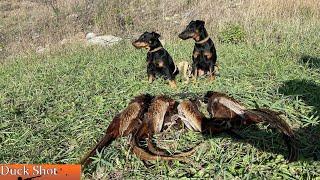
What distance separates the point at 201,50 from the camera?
555cm

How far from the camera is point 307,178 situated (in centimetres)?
295

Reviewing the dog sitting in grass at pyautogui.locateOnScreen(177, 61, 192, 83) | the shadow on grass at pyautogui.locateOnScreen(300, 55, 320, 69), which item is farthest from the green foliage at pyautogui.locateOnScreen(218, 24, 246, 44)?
the dog sitting in grass at pyautogui.locateOnScreen(177, 61, 192, 83)

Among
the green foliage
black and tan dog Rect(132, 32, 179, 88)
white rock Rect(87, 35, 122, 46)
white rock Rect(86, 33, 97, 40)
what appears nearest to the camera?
black and tan dog Rect(132, 32, 179, 88)

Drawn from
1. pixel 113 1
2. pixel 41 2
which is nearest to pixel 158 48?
pixel 113 1

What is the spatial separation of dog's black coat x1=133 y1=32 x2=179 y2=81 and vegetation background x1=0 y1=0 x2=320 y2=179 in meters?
0.15

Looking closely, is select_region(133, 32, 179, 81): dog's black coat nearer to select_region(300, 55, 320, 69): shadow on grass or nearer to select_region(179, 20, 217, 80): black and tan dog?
select_region(179, 20, 217, 80): black and tan dog

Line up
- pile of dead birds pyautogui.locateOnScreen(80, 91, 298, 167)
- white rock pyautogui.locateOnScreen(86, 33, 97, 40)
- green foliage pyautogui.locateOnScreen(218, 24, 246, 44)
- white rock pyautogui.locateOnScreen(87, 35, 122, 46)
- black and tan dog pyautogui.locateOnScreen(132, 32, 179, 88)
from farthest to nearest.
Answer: white rock pyautogui.locateOnScreen(86, 33, 97, 40), white rock pyautogui.locateOnScreen(87, 35, 122, 46), green foliage pyautogui.locateOnScreen(218, 24, 246, 44), black and tan dog pyautogui.locateOnScreen(132, 32, 179, 88), pile of dead birds pyautogui.locateOnScreen(80, 91, 298, 167)

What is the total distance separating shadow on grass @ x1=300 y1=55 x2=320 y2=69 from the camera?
5651 mm

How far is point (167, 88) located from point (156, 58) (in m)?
0.50

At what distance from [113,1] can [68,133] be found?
928 cm

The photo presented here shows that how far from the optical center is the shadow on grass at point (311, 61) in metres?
5.65

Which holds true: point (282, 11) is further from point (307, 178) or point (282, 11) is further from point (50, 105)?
point (307, 178)

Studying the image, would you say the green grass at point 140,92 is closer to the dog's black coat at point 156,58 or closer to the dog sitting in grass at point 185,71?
the dog's black coat at point 156,58

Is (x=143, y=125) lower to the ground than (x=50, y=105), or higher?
higher
